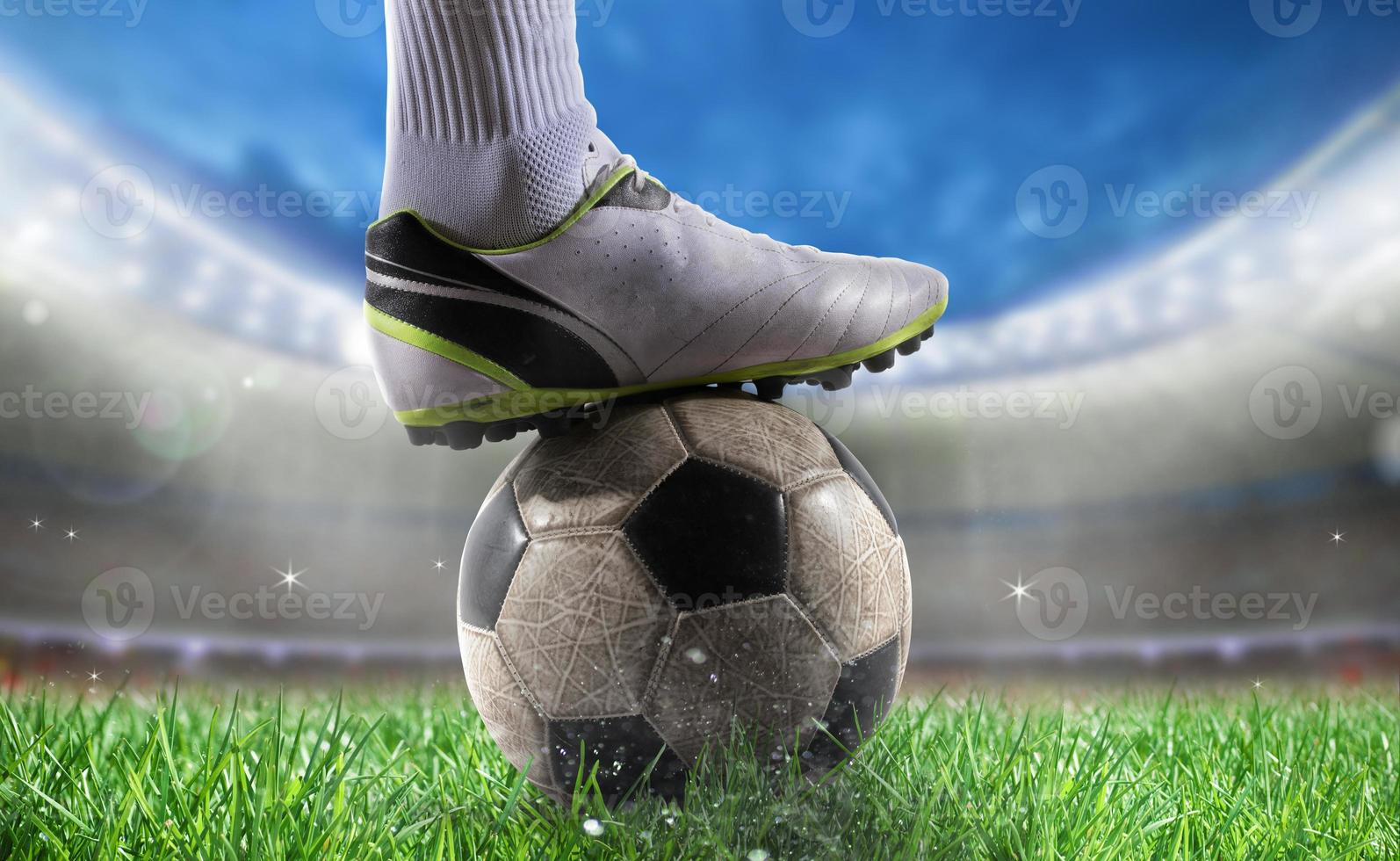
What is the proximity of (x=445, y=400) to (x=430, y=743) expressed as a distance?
108cm

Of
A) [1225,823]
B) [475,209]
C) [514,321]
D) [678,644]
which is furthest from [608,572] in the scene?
[1225,823]

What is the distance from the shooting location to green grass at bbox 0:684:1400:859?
1500mm

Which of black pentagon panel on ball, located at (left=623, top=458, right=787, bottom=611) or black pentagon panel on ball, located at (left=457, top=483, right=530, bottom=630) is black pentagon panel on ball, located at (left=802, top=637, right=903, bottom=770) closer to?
black pentagon panel on ball, located at (left=623, top=458, right=787, bottom=611)

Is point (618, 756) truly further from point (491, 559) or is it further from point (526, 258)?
point (526, 258)

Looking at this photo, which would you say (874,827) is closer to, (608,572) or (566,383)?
→ (608,572)

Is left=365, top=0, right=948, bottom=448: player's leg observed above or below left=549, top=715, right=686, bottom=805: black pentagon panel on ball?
above

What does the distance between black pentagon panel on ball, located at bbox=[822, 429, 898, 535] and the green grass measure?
0.49 m

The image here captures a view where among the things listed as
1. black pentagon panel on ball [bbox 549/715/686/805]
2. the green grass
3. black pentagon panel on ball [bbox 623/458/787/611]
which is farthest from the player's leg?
the green grass

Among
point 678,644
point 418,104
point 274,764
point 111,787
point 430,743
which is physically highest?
point 418,104

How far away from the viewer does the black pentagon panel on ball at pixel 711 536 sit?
5.60 ft

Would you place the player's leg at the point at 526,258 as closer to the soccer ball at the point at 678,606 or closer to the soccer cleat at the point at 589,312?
the soccer cleat at the point at 589,312

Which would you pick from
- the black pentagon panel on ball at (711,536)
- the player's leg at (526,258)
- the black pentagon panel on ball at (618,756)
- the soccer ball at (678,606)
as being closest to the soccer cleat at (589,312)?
the player's leg at (526,258)

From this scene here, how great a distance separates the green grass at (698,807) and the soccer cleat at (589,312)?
0.69 m

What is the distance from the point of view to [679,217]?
1.98 m
